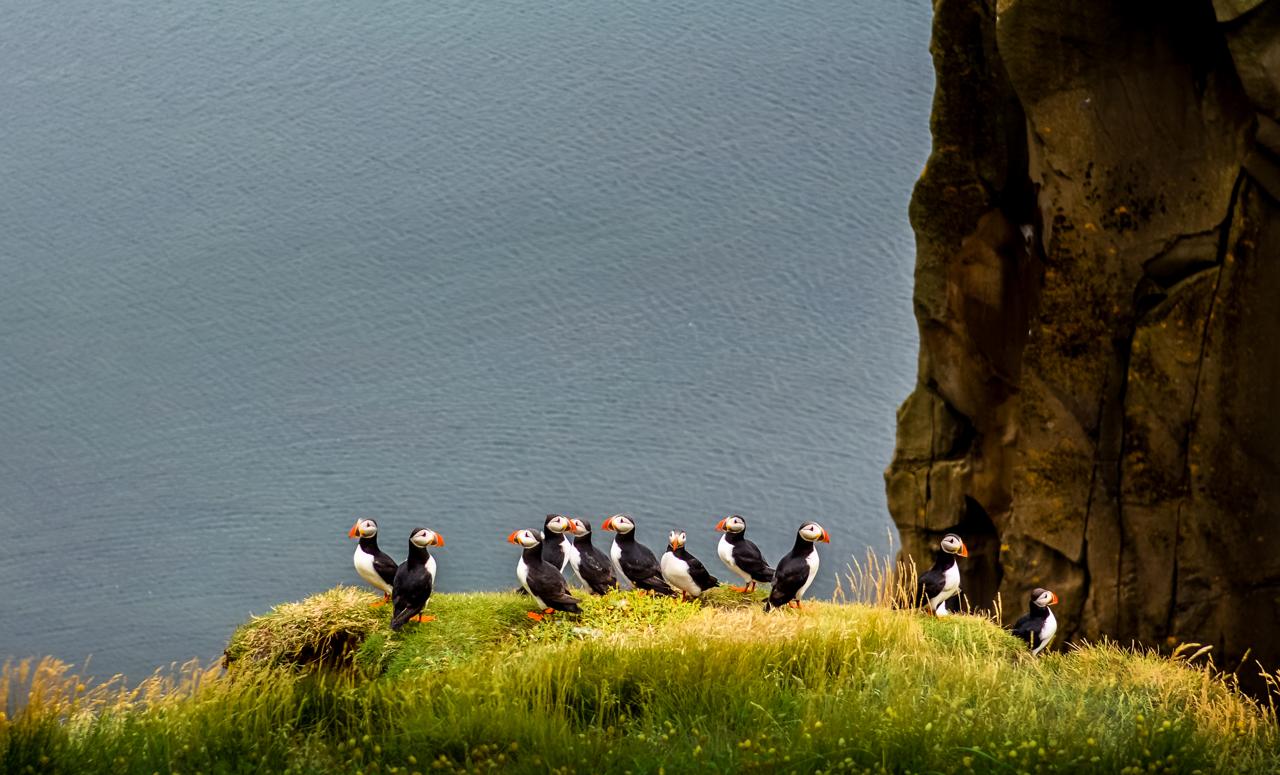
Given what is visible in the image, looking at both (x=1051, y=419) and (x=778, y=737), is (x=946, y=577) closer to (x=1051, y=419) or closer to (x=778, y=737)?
(x=1051, y=419)

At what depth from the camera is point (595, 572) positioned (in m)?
9.46

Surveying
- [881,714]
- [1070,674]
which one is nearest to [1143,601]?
[1070,674]

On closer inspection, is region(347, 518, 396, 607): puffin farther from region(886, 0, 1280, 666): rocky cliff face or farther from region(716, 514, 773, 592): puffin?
region(886, 0, 1280, 666): rocky cliff face

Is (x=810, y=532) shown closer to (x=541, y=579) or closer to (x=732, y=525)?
(x=732, y=525)

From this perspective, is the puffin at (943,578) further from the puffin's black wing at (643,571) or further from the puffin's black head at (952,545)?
the puffin's black wing at (643,571)

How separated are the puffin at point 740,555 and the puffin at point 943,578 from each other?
104 centimetres

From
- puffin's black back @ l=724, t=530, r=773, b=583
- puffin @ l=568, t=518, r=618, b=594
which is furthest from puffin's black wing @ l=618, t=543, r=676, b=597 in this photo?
puffin's black back @ l=724, t=530, r=773, b=583

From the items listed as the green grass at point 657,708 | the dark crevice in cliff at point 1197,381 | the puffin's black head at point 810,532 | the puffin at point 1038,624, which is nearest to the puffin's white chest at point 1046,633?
the puffin at point 1038,624

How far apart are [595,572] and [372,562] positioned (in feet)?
4.29

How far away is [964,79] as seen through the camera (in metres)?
9.95

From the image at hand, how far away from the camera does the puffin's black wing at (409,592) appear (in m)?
8.52

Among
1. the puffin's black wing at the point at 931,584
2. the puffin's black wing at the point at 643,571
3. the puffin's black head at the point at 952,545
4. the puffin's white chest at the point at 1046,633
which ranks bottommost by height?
the puffin's white chest at the point at 1046,633

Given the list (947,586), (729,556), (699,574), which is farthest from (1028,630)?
(699,574)

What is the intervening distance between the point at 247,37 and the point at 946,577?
8.78 metres
